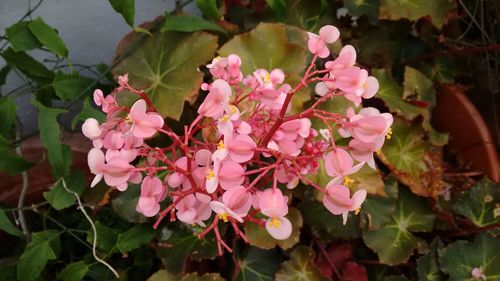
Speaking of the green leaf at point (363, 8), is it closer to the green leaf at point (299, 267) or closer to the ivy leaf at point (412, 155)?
the ivy leaf at point (412, 155)

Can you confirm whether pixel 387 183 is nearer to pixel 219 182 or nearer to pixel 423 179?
pixel 423 179

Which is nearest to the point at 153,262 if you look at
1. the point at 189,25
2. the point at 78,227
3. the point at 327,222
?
the point at 78,227

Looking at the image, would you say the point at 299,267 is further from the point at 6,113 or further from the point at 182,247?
the point at 6,113

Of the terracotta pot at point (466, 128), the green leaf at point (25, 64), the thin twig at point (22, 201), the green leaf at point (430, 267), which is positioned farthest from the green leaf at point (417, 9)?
the thin twig at point (22, 201)

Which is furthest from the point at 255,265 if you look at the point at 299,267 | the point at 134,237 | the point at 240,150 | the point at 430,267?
the point at 240,150

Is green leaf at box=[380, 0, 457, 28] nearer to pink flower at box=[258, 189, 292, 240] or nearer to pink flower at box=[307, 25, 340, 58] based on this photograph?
pink flower at box=[307, 25, 340, 58]
